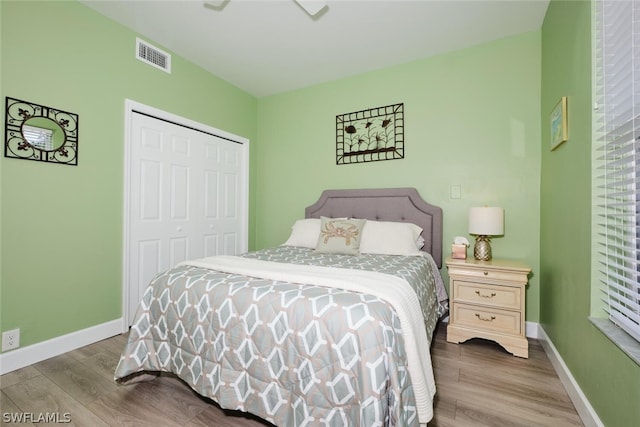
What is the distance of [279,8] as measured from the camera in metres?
2.20

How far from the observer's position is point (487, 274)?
84.0 inches

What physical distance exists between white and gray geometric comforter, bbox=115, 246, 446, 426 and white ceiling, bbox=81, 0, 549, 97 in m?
2.01

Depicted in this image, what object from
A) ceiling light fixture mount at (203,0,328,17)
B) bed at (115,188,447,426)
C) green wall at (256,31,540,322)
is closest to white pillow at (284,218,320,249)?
green wall at (256,31,540,322)

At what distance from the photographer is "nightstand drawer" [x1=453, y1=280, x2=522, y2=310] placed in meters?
2.05

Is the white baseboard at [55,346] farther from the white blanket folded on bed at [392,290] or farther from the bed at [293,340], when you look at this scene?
the white blanket folded on bed at [392,290]

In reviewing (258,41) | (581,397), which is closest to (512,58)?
(258,41)

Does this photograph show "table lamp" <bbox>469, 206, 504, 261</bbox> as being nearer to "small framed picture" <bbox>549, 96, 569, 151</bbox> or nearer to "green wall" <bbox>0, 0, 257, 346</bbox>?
"small framed picture" <bbox>549, 96, 569, 151</bbox>

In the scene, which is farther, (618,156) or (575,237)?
(575,237)

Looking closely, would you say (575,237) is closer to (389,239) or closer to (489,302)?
(489,302)

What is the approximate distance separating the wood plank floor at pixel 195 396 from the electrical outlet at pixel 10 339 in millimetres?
162

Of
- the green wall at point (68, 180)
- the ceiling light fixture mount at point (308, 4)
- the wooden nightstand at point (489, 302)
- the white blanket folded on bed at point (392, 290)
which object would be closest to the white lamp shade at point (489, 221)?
the wooden nightstand at point (489, 302)

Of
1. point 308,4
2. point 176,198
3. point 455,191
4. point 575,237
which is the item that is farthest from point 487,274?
point 176,198

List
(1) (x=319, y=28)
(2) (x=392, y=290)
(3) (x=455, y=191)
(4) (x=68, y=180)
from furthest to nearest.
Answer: (3) (x=455, y=191)
(1) (x=319, y=28)
(4) (x=68, y=180)
(2) (x=392, y=290)

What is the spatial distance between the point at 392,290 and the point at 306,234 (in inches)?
61.7
